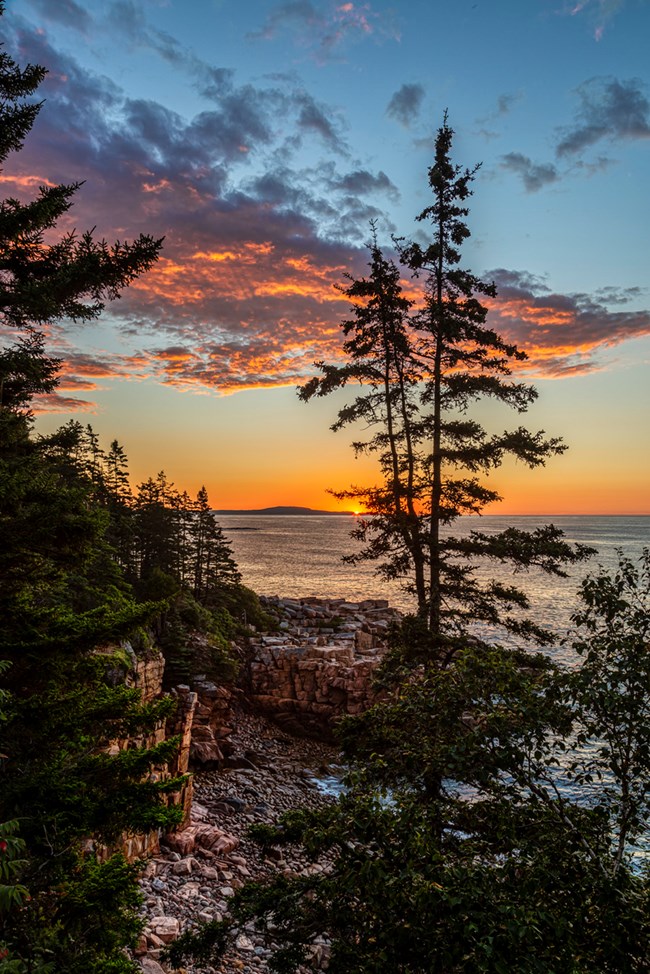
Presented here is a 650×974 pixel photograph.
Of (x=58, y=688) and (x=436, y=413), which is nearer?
(x=58, y=688)

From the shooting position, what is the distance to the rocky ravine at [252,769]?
471 inches

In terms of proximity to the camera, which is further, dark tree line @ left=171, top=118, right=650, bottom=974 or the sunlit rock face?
the sunlit rock face

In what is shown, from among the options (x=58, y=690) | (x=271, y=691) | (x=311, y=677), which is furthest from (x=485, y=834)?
(x=271, y=691)

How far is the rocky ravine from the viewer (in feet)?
39.3

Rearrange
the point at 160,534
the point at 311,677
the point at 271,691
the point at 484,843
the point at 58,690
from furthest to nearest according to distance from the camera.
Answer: the point at 160,534, the point at 271,691, the point at 311,677, the point at 58,690, the point at 484,843

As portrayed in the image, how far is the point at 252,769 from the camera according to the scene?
21109 mm

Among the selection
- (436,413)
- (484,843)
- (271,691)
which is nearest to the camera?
(484,843)

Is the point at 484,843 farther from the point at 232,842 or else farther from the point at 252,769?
the point at 252,769

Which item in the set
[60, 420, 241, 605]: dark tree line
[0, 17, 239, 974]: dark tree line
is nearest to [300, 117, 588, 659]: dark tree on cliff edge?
[0, 17, 239, 974]: dark tree line

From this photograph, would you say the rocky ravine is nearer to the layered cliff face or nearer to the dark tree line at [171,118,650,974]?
the layered cliff face

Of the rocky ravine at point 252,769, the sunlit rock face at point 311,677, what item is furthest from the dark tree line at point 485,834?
the sunlit rock face at point 311,677

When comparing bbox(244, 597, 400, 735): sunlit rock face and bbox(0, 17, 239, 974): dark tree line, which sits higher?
bbox(0, 17, 239, 974): dark tree line

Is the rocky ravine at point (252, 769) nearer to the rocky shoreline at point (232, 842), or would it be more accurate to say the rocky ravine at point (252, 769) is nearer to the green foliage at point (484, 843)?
the rocky shoreline at point (232, 842)

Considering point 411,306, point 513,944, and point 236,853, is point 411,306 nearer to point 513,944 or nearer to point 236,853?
point 513,944
